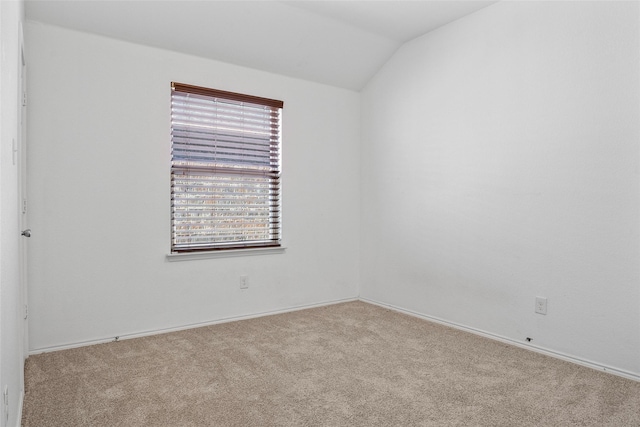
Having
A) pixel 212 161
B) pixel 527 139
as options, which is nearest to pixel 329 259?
pixel 212 161

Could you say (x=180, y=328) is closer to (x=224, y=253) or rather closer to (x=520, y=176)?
(x=224, y=253)

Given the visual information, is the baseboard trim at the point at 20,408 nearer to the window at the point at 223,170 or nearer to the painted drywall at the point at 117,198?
the painted drywall at the point at 117,198

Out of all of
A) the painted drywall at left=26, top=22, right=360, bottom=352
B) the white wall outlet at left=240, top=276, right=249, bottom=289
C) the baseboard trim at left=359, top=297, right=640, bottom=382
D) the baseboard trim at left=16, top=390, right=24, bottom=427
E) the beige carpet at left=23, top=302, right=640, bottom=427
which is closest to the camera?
the baseboard trim at left=16, top=390, right=24, bottom=427

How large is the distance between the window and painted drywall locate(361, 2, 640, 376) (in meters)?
1.13

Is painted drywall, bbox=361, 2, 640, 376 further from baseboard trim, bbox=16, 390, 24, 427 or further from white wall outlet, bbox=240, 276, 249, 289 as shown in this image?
baseboard trim, bbox=16, 390, 24, 427

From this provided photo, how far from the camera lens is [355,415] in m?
2.03

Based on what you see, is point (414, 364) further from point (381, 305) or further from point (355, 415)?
point (381, 305)

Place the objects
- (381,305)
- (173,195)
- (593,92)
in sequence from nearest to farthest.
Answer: (593,92)
(173,195)
(381,305)

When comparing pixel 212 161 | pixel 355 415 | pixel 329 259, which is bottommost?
pixel 355 415

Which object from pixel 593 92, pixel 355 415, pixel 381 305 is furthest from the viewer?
pixel 381 305

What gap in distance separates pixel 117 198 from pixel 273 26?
5.93 ft

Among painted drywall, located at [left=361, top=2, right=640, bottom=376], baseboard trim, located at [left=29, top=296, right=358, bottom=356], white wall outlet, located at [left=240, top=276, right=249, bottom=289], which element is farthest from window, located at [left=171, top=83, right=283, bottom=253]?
painted drywall, located at [left=361, top=2, right=640, bottom=376]

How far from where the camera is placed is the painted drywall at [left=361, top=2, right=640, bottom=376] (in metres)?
2.55

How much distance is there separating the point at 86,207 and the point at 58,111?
0.68m
